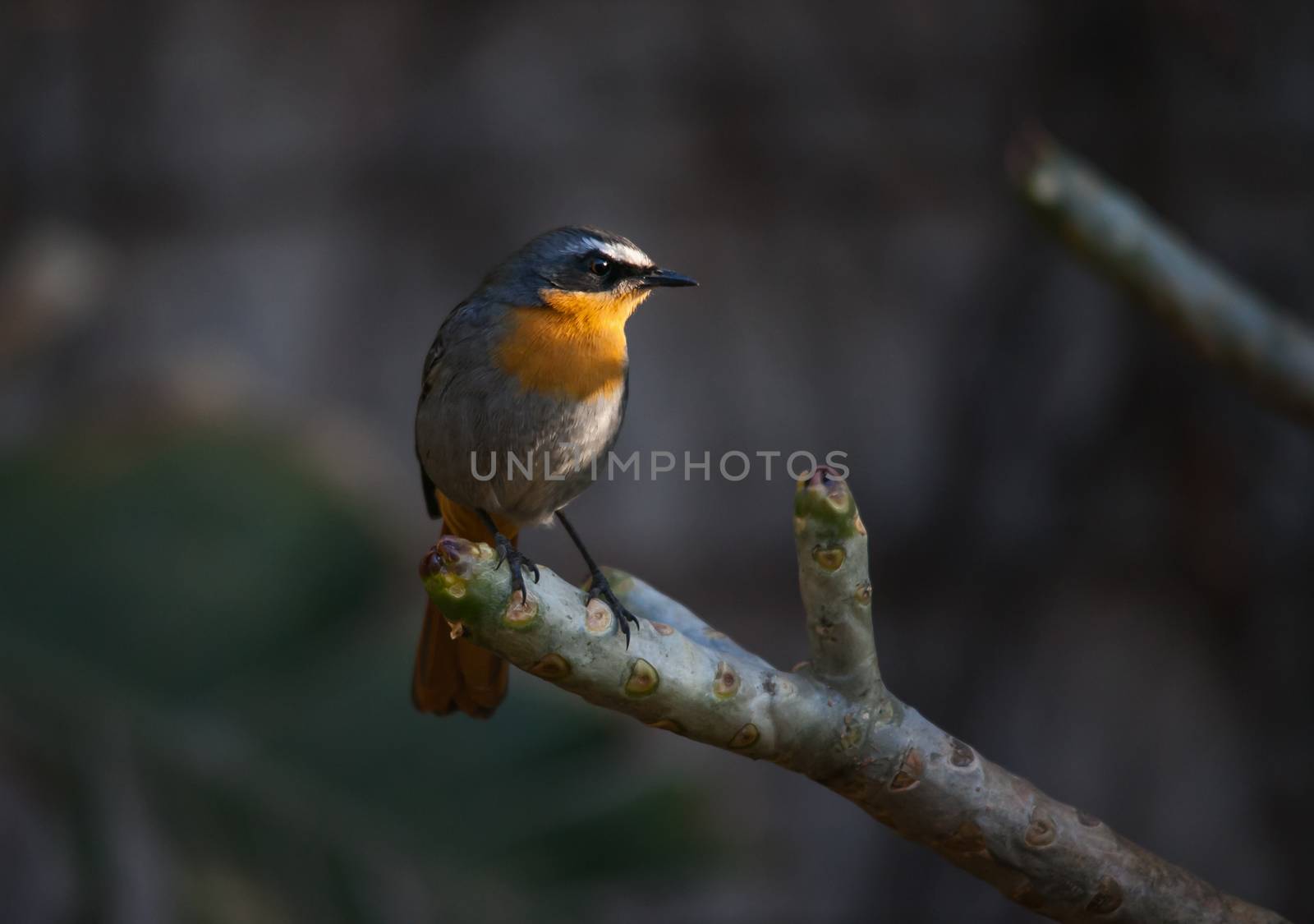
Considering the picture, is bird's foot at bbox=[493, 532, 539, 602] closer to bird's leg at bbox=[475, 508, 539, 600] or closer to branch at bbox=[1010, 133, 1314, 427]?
bird's leg at bbox=[475, 508, 539, 600]

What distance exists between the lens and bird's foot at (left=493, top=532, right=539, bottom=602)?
4.48 ft

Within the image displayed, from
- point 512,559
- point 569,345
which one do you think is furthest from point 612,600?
point 569,345

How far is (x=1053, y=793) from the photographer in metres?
4.19

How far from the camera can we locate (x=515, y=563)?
159 centimetres

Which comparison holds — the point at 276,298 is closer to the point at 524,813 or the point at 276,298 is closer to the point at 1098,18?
the point at 524,813

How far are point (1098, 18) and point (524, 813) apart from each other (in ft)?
11.2

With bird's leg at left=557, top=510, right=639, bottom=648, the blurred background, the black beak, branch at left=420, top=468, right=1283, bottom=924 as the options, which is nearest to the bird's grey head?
the black beak

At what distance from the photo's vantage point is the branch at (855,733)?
1.43 meters

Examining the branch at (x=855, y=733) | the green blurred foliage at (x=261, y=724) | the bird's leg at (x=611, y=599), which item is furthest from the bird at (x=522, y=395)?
the branch at (x=855, y=733)

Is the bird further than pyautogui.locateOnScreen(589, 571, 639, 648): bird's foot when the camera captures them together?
Yes

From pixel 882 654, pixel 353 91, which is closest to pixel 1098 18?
pixel 882 654

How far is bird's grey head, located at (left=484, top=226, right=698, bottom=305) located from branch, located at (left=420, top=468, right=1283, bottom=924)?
0.89m

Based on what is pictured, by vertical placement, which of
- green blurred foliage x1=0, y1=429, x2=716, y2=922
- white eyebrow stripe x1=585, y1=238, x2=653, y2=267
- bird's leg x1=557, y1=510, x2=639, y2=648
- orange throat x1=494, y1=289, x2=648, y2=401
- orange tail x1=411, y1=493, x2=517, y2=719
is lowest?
green blurred foliage x1=0, y1=429, x2=716, y2=922

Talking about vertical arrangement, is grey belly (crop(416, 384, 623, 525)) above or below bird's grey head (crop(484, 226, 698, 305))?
below
